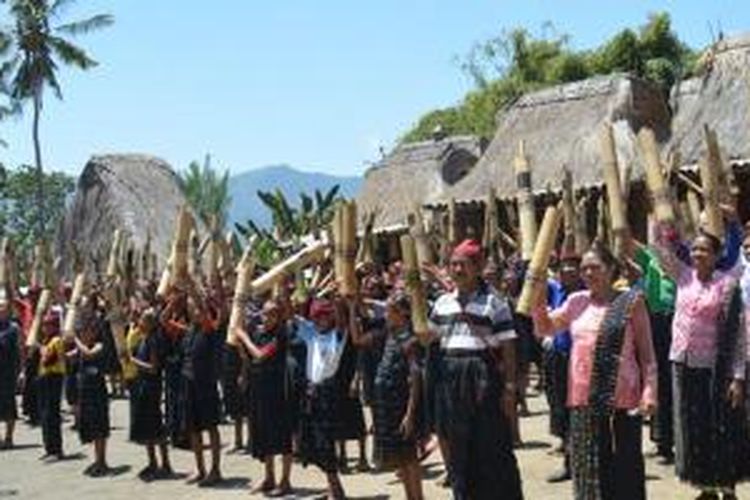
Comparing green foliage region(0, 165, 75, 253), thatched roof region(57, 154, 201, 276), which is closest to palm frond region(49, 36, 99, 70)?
thatched roof region(57, 154, 201, 276)

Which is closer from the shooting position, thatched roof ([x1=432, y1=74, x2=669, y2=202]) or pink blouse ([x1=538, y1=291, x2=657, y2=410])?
pink blouse ([x1=538, y1=291, x2=657, y2=410])

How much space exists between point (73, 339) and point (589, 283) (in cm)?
747

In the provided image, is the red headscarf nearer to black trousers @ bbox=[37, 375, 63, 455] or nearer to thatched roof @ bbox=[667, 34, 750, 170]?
black trousers @ bbox=[37, 375, 63, 455]

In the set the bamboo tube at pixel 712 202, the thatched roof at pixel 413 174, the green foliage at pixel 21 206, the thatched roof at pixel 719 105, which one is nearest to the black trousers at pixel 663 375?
the bamboo tube at pixel 712 202

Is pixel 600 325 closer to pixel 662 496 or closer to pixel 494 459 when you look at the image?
pixel 494 459

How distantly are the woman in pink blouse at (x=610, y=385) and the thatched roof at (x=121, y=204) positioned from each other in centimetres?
2914

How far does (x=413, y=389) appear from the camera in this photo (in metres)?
8.96

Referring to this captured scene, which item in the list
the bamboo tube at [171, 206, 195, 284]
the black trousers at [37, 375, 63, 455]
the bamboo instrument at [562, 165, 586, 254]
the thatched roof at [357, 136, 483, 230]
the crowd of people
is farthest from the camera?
the thatched roof at [357, 136, 483, 230]

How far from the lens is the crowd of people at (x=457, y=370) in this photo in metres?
7.05

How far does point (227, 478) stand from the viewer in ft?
38.2

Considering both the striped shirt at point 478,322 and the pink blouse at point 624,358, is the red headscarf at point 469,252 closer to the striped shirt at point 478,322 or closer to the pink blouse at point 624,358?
the striped shirt at point 478,322

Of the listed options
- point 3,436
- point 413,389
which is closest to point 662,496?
point 413,389

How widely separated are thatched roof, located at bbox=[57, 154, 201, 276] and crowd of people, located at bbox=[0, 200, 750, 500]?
2148 cm

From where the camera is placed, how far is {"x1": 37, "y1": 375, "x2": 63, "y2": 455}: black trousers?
13648mm
